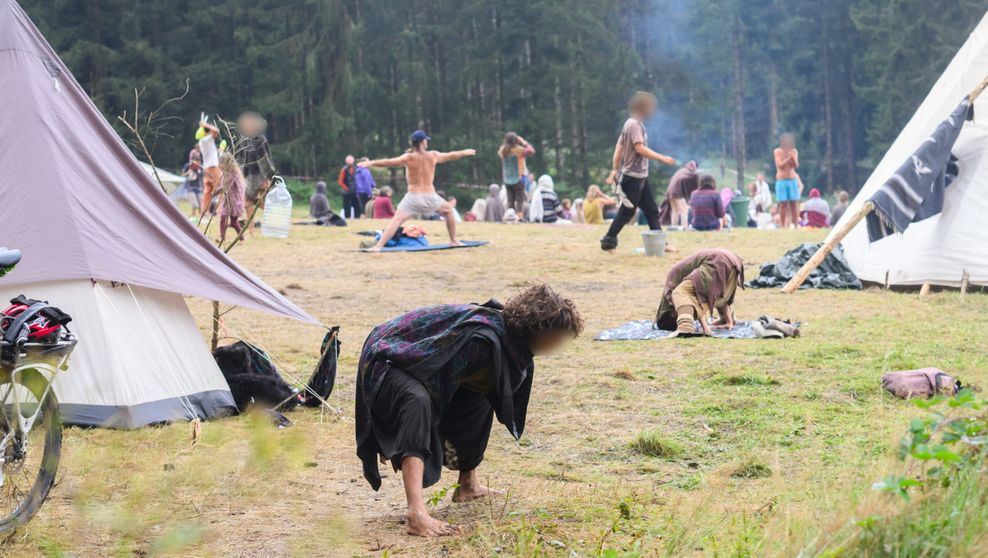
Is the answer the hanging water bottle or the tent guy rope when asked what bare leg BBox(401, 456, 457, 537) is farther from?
the hanging water bottle

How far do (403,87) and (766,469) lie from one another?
103ft

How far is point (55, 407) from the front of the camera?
4137 millimetres

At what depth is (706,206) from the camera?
1803 centimetres

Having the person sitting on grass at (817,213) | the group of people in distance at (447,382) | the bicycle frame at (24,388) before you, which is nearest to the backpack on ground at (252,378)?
→ the group of people in distance at (447,382)

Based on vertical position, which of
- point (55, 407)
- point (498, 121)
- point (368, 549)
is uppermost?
point (498, 121)

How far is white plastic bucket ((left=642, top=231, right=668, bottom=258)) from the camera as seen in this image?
13.9m

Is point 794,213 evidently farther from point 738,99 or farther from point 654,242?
point 738,99

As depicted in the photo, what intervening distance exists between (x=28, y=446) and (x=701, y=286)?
5.48 m

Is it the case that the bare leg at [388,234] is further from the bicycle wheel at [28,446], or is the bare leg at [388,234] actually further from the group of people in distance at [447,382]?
the bicycle wheel at [28,446]

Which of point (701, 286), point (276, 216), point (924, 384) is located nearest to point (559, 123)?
point (276, 216)

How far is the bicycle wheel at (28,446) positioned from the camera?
4.06 m

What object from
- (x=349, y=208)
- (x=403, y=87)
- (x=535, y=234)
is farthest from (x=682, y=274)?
(x=403, y=87)

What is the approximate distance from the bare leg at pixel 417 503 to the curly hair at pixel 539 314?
60cm

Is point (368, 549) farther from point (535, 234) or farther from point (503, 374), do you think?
point (535, 234)
